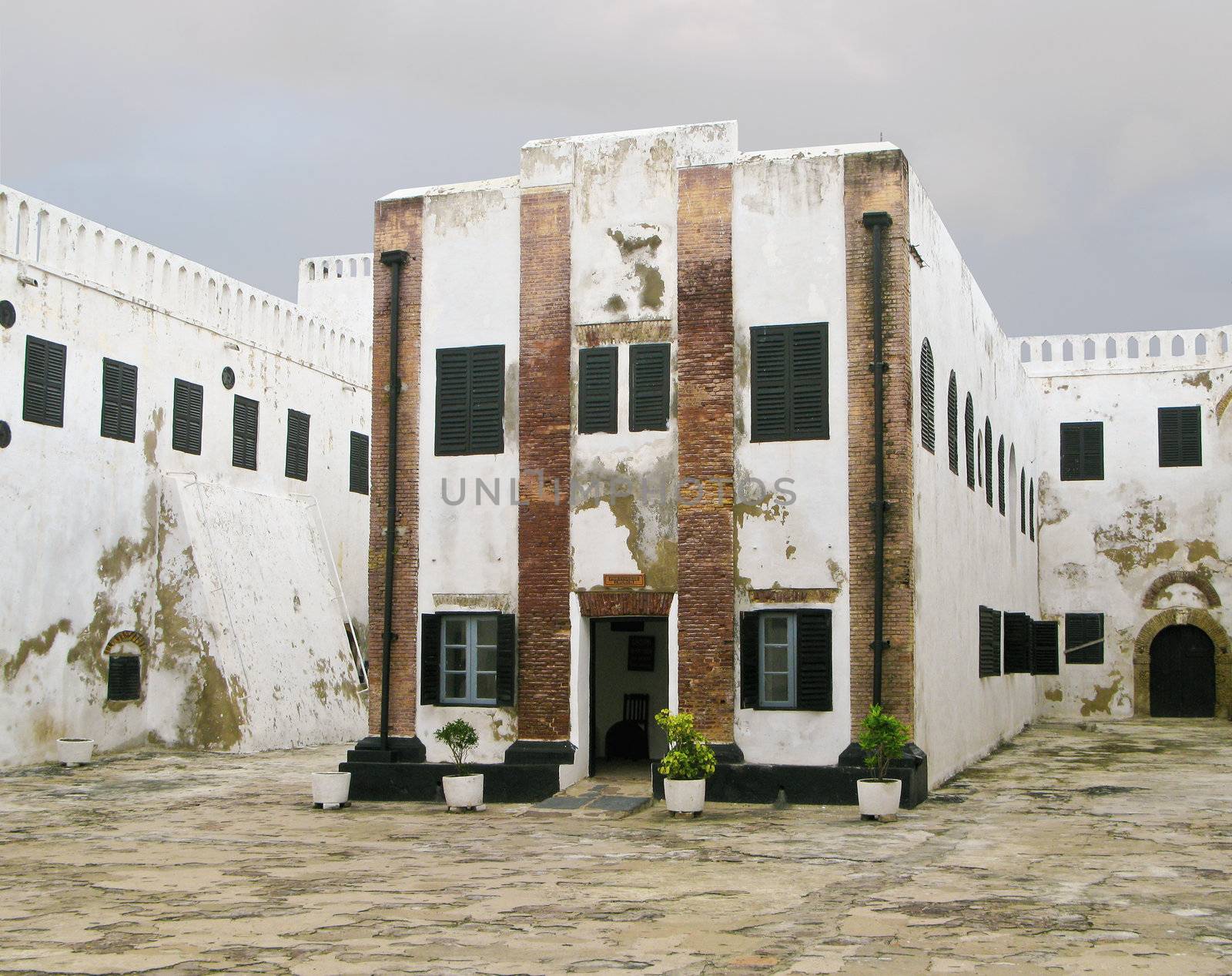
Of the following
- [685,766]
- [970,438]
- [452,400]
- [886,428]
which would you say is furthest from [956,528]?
[452,400]

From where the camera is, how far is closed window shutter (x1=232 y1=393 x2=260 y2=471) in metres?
23.6

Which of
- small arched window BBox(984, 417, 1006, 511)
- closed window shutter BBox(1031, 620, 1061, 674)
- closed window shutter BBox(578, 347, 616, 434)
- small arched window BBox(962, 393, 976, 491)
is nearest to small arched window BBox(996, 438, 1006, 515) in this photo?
small arched window BBox(984, 417, 1006, 511)

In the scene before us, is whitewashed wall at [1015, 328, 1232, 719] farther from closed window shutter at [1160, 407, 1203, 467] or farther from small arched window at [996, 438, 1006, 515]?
small arched window at [996, 438, 1006, 515]

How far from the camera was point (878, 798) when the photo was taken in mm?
13523

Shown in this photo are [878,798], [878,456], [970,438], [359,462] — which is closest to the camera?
[878,798]

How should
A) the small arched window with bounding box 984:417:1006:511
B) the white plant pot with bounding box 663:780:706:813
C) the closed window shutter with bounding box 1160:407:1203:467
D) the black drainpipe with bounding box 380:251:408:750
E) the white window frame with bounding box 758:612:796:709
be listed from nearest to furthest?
the white plant pot with bounding box 663:780:706:813 < the white window frame with bounding box 758:612:796:709 < the black drainpipe with bounding box 380:251:408:750 < the small arched window with bounding box 984:417:1006:511 < the closed window shutter with bounding box 1160:407:1203:467

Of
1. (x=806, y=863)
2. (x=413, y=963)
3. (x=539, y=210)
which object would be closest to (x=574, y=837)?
(x=806, y=863)

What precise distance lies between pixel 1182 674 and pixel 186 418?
20.2m

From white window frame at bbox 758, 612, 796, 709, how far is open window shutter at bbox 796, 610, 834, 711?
48mm

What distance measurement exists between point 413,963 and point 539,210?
10439 mm

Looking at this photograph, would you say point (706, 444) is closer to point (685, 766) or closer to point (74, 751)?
point (685, 766)

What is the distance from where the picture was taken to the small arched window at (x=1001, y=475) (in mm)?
22656

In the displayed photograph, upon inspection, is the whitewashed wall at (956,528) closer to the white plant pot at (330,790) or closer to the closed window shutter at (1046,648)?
the closed window shutter at (1046,648)

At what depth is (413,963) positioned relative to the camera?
785 centimetres
